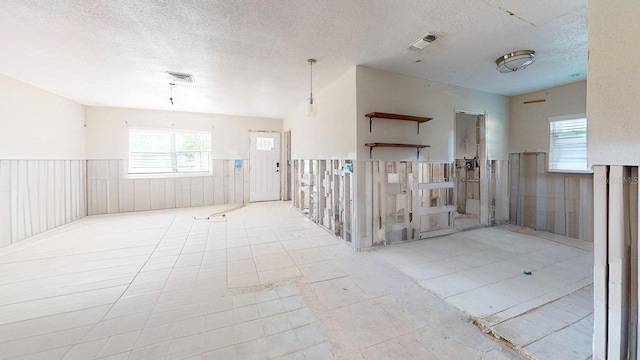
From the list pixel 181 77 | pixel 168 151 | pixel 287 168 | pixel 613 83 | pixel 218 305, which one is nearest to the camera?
pixel 613 83

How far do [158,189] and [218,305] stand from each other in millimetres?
5051

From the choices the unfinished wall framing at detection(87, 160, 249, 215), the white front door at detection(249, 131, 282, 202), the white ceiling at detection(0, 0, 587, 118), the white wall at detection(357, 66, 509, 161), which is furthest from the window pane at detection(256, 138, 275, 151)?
the white wall at detection(357, 66, 509, 161)

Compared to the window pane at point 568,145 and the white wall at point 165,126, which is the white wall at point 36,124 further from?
the window pane at point 568,145

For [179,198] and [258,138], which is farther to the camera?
[258,138]

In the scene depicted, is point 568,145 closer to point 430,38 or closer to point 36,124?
point 430,38

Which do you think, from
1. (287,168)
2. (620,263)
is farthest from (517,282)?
(287,168)

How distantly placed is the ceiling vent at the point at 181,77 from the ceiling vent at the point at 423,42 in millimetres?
3086

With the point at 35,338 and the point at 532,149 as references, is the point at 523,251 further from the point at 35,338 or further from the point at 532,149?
the point at 35,338

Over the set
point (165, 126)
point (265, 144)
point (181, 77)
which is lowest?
point (265, 144)

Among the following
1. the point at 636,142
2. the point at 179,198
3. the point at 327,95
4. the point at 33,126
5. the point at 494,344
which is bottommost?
the point at 494,344

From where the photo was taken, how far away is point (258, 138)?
22.4ft

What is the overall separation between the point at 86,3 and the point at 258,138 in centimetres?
493

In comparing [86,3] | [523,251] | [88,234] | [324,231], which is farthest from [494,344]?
[88,234]

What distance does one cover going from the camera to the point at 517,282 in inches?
91.5
